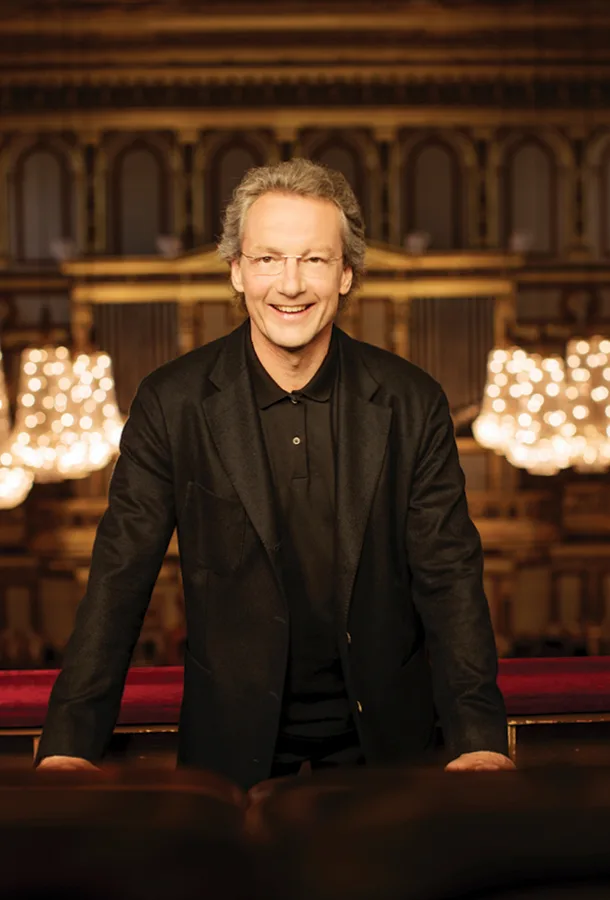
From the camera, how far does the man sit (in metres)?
1.44

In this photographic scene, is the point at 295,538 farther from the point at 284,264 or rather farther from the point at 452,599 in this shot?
the point at 284,264

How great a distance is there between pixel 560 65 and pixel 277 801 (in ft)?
27.5

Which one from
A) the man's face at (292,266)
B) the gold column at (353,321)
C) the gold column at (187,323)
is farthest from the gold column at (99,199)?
the man's face at (292,266)

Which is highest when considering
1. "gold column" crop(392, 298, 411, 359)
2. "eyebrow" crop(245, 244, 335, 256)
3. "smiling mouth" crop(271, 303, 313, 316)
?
"gold column" crop(392, 298, 411, 359)

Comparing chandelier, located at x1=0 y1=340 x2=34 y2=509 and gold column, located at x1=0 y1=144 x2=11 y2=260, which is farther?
gold column, located at x1=0 y1=144 x2=11 y2=260

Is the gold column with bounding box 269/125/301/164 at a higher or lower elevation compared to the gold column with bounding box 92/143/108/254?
higher

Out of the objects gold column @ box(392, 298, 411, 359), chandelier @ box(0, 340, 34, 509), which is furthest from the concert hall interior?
chandelier @ box(0, 340, 34, 509)

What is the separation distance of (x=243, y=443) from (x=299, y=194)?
13.2 inches

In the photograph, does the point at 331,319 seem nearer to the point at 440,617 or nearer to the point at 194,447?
the point at 194,447

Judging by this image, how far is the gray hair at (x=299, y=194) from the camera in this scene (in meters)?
1.44

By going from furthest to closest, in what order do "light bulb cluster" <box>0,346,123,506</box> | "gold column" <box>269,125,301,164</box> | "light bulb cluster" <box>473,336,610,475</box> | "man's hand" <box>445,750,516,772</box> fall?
"gold column" <box>269,125,301,164</box> < "light bulb cluster" <box>0,346,123,506</box> < "light bulb cluster" <box>473,336,610,475</box> < "man's hand" <box>445,750,516,772</box>

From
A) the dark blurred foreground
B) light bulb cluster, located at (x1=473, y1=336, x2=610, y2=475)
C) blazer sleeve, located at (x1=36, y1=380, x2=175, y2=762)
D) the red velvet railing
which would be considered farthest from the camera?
light bulb cluster, located at (x1=473, y1=336, x2=610, y2=475)

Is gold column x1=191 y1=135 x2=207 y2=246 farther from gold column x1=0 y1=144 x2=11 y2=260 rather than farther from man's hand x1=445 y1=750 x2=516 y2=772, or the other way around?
man's hand x1=445 y1=750 x2=516 y2=772

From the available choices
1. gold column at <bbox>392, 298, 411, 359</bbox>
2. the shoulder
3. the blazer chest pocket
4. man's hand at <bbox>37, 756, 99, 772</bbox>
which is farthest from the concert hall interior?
man's hand at <bbox>37, 756, 99, 772</bbox>
